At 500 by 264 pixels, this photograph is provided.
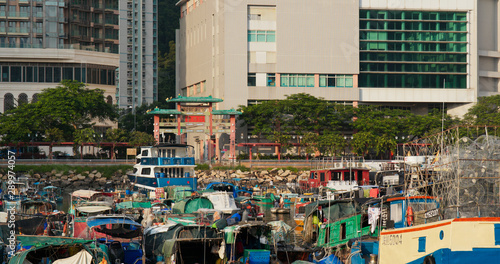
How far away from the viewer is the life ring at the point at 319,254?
112 feet

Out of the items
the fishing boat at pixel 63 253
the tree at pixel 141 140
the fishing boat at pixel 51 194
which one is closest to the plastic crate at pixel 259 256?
the fishing boat at pixel 63 253

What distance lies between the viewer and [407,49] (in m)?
→ 110

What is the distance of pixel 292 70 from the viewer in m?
107

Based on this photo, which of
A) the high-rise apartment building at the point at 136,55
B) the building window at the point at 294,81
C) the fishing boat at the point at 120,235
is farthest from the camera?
the high-rise apartment building at the point at 136,55

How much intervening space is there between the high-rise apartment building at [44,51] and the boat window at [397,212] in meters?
85.7

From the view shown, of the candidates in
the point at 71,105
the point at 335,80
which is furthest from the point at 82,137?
the point at 335,80

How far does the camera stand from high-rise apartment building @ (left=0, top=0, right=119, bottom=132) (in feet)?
360

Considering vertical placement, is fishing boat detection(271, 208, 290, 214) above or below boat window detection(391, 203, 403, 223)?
below

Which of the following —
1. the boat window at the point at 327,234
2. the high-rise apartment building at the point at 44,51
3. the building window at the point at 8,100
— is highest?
the high-rise apartment building at the point at 44,51

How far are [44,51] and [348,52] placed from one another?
45551 mm

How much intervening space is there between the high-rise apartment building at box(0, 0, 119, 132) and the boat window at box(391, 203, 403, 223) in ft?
281

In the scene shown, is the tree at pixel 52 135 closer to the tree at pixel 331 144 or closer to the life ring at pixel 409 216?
the tree at pixel 331 144

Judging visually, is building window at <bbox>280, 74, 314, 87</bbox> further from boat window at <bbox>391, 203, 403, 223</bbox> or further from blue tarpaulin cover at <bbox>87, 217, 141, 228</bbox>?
boat window at <bbox>391, 203, 403, 223</bbox>

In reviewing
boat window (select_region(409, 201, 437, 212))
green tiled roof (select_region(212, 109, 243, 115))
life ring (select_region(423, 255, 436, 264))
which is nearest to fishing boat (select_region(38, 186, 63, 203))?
green tiled roof (select_region(212, 109, 243, 115))
